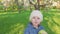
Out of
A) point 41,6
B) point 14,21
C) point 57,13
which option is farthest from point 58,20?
point 14,21

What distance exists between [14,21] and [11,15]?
6cm

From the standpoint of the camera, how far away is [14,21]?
65.5 inches

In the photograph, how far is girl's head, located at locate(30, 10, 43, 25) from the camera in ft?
5.34

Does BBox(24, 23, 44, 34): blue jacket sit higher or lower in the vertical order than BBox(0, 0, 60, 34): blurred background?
lower

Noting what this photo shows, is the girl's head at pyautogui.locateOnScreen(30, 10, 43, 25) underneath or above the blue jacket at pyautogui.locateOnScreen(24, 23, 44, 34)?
above

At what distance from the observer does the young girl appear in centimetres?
164

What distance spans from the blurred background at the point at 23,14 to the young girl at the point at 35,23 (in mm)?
30

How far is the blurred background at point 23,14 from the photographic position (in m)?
1.66

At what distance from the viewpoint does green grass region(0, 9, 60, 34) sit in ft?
5.42

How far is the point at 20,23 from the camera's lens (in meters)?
1.66

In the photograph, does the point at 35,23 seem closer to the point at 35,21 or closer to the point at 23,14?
the point at 35,21

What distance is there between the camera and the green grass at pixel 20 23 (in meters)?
1.65

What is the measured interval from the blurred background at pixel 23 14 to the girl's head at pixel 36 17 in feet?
0.10

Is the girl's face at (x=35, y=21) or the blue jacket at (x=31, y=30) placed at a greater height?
the girl's face at (x=35, y=21)
